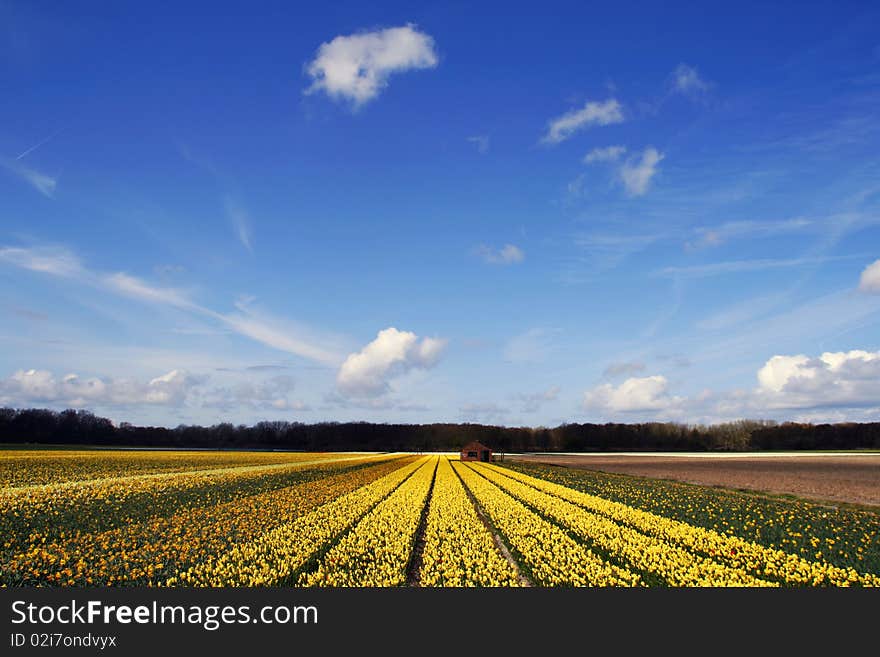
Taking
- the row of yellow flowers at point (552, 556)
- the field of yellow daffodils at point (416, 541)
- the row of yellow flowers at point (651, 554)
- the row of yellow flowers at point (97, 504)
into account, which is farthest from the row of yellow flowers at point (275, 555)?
the row of yellow flowers at point (651, 554)

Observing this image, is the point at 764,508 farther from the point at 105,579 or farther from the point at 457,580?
the point at 105,579

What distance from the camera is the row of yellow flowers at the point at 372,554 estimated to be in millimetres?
11938

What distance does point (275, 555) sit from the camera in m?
14.1

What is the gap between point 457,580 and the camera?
1167cm

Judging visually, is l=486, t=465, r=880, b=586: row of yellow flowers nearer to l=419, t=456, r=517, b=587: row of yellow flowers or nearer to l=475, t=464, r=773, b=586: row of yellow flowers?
l=475, t=464, r=773, b=586: row of yellow flowers

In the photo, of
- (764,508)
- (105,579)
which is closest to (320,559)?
(105,579)

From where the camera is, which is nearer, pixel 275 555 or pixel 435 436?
pixel 275 555

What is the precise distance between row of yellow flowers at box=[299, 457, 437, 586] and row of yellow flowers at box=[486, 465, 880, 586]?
26.4 ft

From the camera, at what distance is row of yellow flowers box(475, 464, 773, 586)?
12039 millimetres

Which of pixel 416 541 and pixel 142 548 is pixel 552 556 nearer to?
pixel 416 541

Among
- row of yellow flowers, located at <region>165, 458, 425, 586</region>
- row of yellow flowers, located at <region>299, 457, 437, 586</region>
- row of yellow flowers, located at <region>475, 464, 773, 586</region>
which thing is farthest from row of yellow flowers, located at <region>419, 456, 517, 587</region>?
row of yellow flowers, located at <region>475, 464, 773, 586</region>

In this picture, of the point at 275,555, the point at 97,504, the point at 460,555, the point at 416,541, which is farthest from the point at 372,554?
the point at 97,504

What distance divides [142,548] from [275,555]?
3.96 m

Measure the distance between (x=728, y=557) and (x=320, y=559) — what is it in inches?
423
